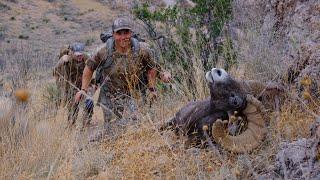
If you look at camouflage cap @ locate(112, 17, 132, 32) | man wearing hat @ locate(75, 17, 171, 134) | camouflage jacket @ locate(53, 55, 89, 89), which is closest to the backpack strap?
man wearing hat @ locate(75, 17, 171, 134)

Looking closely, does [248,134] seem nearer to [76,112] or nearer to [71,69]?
[76,112]

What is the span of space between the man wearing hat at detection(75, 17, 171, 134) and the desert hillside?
0.93ft

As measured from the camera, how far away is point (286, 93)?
19.9ft

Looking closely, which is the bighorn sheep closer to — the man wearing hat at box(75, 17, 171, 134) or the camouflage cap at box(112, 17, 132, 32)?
the man wearing hat at box(75, 17, 171, 134)

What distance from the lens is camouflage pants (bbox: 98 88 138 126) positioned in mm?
7066

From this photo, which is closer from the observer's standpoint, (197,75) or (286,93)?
(286,93)

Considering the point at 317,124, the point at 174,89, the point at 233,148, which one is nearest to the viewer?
the point at 317,124

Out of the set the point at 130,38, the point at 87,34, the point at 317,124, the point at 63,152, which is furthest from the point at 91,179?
the point at 87,34

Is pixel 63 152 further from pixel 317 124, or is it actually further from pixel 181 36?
pixel 181 36

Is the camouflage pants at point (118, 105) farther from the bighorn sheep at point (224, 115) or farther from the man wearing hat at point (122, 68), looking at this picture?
the bighorn sheep at point (224, 115)

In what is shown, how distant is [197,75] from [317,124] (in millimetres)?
3848

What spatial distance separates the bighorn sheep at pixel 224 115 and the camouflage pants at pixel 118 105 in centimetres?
89

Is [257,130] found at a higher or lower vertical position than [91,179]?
higher

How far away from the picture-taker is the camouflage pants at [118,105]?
707 cm
